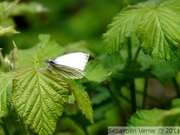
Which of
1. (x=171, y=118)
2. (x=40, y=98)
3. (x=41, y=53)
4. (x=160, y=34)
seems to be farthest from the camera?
(x=41, y=53)

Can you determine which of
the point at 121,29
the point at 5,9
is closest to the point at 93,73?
the point at 121,29

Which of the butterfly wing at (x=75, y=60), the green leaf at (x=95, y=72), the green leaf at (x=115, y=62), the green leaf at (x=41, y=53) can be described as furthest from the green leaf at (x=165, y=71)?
the butterfly wing at (x=75, y=60)

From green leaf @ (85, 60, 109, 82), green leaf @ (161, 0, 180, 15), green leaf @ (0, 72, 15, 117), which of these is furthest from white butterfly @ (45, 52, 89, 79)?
green leaf @ (161, 0, 180, 15)

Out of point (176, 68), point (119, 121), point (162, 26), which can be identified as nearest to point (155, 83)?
point (119, 121)

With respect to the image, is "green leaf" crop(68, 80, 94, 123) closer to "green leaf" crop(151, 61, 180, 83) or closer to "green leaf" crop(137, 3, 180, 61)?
"green leaf" crop(137, 3, 180, 61)

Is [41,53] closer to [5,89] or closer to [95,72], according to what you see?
[95,72]

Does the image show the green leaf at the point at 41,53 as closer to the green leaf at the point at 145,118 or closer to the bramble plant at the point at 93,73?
the bramble plant at the point at 93,73

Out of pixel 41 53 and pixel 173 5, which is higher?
pixel 173 5
